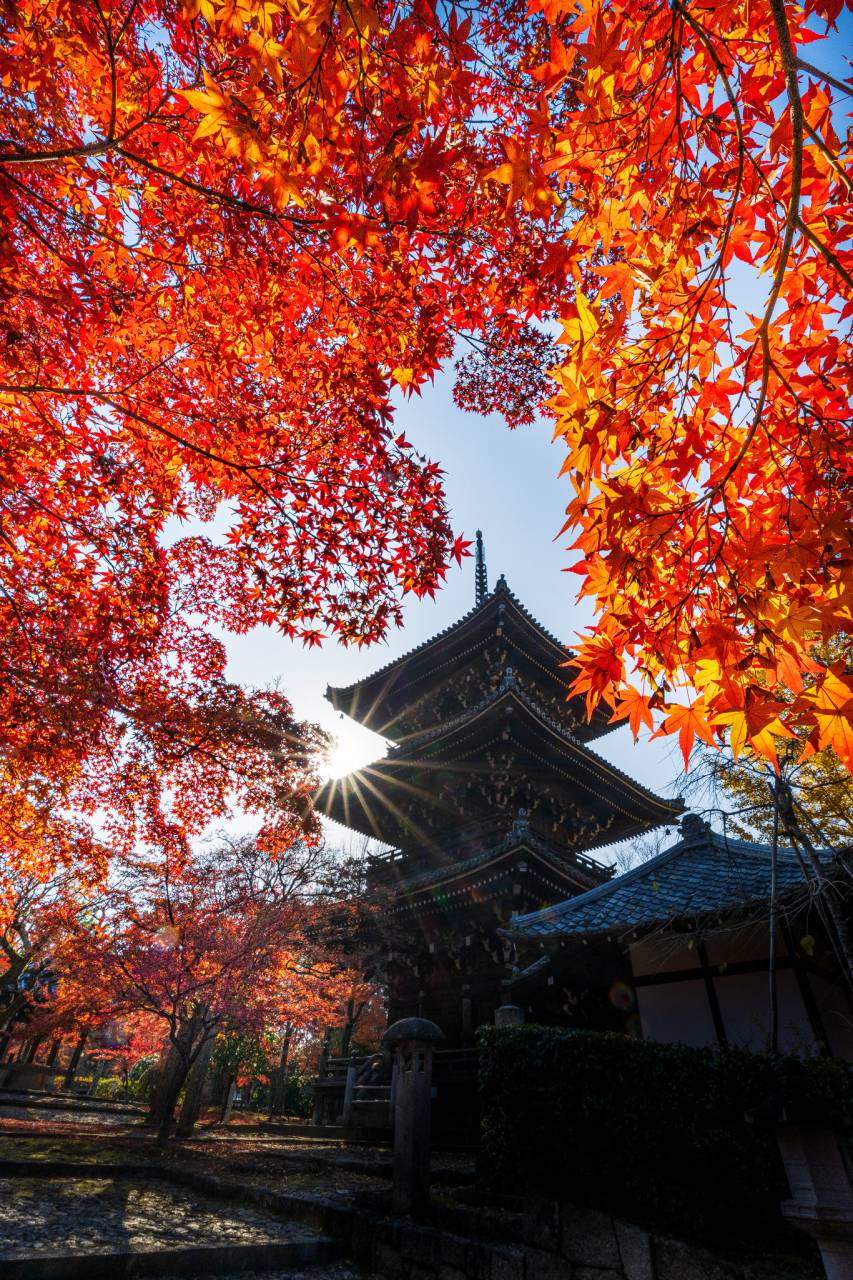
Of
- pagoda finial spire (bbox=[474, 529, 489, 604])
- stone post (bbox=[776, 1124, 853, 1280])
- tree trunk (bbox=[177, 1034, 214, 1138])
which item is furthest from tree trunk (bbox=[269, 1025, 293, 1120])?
stone post (bbox=[776, 1124, 853, 1280])

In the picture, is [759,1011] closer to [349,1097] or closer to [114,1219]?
[114,1219]

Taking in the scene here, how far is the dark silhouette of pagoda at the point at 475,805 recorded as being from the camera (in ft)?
40.1

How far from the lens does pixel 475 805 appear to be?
47.1ft

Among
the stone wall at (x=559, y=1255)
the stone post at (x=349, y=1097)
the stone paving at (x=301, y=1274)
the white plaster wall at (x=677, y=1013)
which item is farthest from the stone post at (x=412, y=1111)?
the stone post at (x=349, y=1097)

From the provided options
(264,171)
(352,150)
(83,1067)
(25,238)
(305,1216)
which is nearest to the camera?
(264,171)

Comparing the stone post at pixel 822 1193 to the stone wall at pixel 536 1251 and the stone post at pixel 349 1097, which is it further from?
the stone post at pixel 349 1097

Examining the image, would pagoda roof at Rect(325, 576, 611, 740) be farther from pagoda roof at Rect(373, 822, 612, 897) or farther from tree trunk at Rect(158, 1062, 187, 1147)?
tree trunk at Rect(158, 1062, 187, 1147)

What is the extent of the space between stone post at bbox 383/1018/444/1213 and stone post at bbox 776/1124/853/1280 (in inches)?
166

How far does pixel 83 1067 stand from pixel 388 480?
41524 mm

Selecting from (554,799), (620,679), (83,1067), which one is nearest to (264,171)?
(620,679)

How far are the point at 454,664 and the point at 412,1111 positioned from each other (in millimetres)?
10377

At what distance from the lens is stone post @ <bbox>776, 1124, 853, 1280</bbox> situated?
118 inches

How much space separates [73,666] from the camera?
638 cm

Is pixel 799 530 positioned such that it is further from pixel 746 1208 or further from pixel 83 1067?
pixel 83 1067
